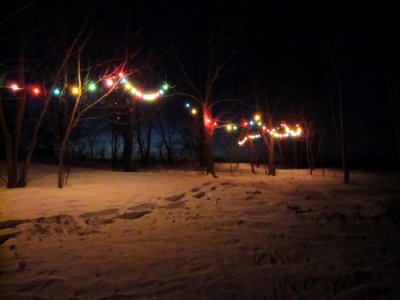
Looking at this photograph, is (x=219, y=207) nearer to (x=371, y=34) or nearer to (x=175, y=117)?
(x=371, y=34)

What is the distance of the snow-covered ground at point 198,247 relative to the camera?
12.9 feet

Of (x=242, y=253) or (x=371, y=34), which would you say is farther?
(x=371, y=34)

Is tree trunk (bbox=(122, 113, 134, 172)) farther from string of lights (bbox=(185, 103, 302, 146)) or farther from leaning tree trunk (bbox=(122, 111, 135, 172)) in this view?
string of lights (bbox=(185, 103, 302, 146))

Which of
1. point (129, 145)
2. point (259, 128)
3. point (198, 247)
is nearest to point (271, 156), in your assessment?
point (259, 128)

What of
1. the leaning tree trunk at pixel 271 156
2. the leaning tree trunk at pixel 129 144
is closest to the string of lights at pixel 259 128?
the leaning tree trunk at pixel 271 156

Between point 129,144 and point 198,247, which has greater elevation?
point 129,144

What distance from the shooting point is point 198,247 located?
5.20 meters

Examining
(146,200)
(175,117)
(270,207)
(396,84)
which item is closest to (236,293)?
(270,207)

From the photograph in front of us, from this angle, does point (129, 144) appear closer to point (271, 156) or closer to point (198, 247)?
point (271, 156)

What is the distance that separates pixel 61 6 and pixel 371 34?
11003mm

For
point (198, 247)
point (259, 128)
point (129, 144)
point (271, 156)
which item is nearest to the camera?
point (198, 247)

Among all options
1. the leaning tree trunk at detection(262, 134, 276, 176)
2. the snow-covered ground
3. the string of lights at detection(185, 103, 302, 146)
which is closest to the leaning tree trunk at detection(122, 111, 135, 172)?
the string of lights at detection(185, 103, 302, 146)

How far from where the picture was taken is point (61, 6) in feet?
36.6

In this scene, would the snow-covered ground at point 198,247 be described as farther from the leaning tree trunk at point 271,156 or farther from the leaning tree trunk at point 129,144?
the leaning tree trunk at point 271,156
